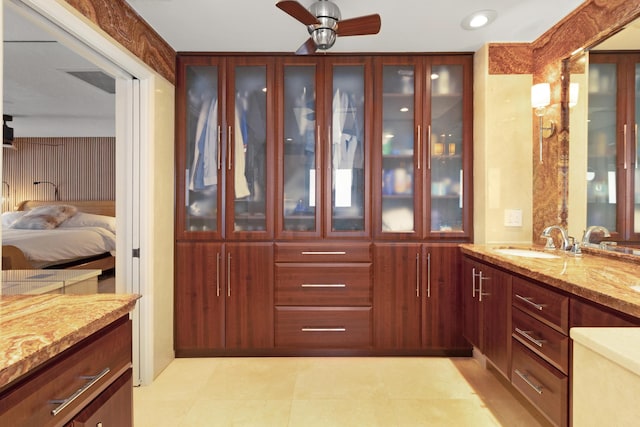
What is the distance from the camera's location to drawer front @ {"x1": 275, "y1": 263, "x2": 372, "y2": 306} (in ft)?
9.11

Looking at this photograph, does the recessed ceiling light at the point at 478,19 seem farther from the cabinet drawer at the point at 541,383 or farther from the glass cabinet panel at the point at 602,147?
the cabinet drawer at the point at 541,383

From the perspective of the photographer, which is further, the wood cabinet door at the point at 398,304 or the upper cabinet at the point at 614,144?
the wood cabinet door at the point at 398,304

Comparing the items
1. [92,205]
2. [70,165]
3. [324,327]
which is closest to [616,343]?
[324,327]

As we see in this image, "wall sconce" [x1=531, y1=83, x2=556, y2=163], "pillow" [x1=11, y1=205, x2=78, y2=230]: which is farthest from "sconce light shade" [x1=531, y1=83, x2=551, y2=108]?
"pillow" [x1=11, y1=205, x2=78, y2=230]

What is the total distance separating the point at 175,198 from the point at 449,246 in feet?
7.12

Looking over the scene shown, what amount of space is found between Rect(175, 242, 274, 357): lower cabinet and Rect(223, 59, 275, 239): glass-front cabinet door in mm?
223

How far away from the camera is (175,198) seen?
2818mm

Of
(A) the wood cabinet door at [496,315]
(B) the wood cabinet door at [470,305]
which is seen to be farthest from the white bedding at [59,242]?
(A) the wood cabinet door at [496,315]

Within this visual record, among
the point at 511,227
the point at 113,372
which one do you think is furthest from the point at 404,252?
the point at 113,372

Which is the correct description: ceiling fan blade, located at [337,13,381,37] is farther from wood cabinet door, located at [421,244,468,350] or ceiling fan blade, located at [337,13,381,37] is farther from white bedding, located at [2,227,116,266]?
white bedding, located at [2,227,116,266]

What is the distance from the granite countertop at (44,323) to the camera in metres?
0.78

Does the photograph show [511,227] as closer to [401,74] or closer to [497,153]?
[497,153]

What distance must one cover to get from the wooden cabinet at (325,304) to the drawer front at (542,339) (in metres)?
1.11

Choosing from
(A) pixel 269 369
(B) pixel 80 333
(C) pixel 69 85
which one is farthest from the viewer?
(C) pixel 69 85
